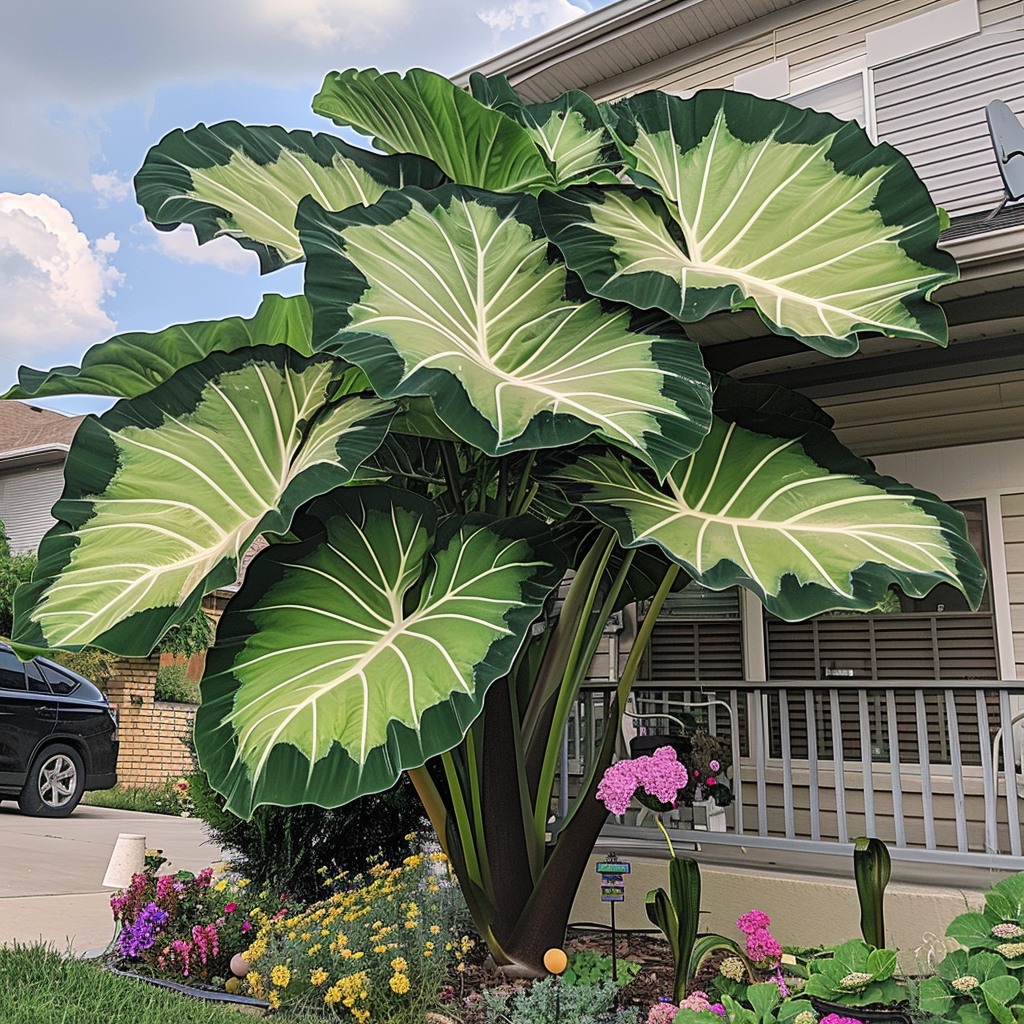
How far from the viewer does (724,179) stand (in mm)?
3758

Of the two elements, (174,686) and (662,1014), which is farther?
(174,686)

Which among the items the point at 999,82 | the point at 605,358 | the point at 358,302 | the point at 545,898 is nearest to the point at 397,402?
the point at 358,302

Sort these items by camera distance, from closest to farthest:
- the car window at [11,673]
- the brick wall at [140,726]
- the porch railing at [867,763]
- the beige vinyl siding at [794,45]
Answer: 1. the porch railing at [867,763]
2. the beige vinyl siding at [794,45]
3. the car window at [11,673]
4. the brick wall at [140,726]

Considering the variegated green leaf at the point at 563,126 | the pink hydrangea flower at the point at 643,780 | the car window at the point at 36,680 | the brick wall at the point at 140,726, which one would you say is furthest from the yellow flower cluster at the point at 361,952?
the brick wall at the point at 140,726

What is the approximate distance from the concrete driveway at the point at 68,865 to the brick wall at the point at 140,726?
178 cm

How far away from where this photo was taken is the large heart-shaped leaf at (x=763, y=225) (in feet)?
10.8

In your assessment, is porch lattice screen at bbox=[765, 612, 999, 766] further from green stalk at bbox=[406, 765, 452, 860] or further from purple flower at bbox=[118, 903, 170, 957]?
purple flower at bbox=[118, 903, 170, 957]

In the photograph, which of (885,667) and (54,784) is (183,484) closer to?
(885,667)

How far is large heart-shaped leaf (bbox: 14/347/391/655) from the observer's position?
2.91m

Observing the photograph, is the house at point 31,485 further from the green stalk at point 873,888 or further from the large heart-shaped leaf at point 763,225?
the green stalk at point 873,888

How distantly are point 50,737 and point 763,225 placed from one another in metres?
7.46

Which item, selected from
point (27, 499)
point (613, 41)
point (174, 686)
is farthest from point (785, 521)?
point (27, 499)

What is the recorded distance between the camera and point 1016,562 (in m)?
5.09

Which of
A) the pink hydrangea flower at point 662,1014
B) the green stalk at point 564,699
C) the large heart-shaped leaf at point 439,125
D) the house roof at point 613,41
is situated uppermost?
the house roof at point 613,41
